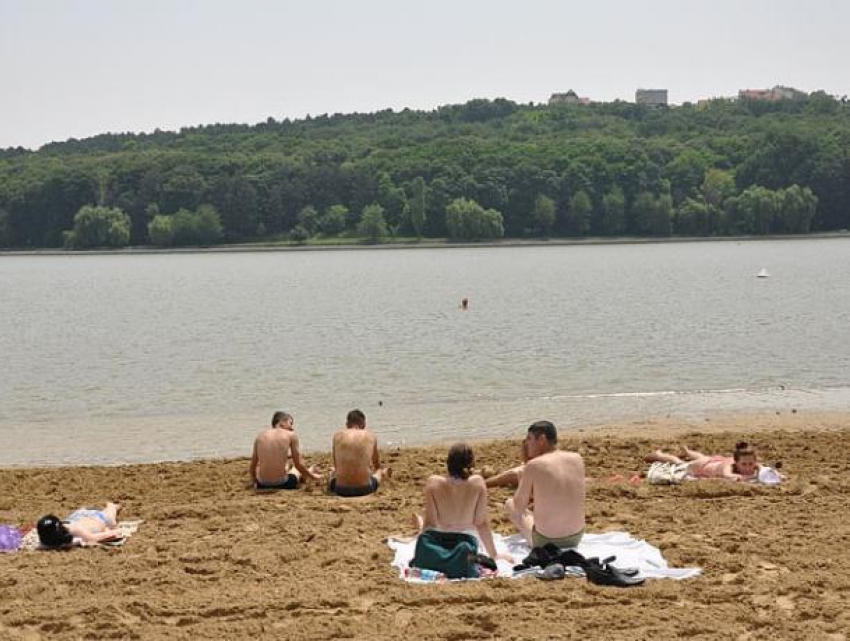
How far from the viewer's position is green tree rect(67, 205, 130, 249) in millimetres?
129250

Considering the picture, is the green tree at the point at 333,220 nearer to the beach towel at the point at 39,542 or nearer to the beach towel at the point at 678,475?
the beach towel at the point at 678,475

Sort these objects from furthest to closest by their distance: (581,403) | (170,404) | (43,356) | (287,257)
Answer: (287,257), (43,356), (170,404), (581,403)

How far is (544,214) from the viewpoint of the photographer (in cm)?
12731

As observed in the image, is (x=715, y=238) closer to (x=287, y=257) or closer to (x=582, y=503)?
(x=287, y=257)

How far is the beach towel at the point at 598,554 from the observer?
8656 millimetres

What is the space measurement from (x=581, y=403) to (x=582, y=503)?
11624 mm

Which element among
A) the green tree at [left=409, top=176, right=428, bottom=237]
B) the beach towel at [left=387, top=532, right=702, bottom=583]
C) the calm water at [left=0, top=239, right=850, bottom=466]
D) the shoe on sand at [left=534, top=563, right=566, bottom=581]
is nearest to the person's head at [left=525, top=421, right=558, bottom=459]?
the beach towel at [left=387, top=532, right=702, bottom=583]

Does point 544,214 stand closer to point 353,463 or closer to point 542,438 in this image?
point 353,463

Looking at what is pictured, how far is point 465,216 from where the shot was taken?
124 m

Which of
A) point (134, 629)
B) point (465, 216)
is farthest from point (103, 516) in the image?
point (465, 216)

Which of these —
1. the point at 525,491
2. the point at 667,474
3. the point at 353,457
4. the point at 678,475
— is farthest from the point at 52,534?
the point at 678,475

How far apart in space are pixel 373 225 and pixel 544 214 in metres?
19.3

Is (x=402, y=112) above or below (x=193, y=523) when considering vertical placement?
above

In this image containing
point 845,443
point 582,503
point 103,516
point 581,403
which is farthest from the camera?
point 581,403
